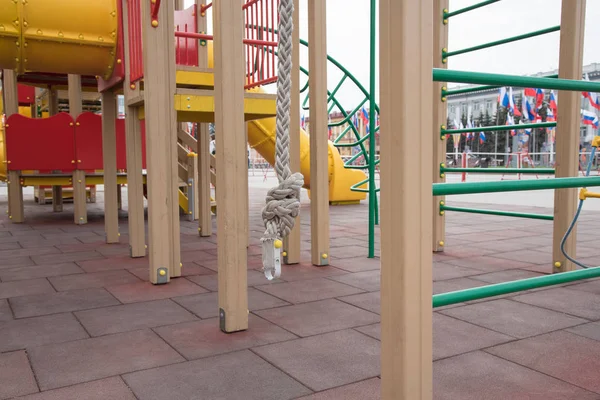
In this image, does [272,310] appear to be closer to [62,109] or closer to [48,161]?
[48,161]

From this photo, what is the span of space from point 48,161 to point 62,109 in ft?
10.1

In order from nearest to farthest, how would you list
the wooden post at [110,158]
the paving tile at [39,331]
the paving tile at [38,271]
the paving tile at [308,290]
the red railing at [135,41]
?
the paving tile at [39,331] < the paving tile at [308,290] < the paving tile at [38,271] < the red railing at [135,41] < the wooden post at [110,158]

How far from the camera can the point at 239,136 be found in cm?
203

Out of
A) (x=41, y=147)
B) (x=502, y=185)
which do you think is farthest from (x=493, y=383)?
(x=41, y=147)

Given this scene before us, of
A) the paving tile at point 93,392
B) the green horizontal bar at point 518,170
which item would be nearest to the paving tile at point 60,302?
the paving tile at point 93,392

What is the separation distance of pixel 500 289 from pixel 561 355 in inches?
27.4

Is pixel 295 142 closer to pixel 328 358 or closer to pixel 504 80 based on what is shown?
pixel 328 358

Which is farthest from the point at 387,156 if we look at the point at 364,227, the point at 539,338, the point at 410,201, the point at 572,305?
the point at 364,227

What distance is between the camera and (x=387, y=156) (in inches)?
43.8

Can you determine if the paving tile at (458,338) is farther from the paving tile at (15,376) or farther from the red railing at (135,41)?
the red railing at (135,41)

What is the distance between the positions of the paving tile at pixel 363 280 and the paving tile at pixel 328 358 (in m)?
0.77

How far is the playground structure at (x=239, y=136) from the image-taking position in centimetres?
109

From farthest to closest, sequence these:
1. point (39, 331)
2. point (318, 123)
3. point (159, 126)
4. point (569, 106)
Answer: point (318, 123) → point (569, 106) → point (159, 126) → point (39, 331)

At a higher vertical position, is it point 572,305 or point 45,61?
point 45,61
